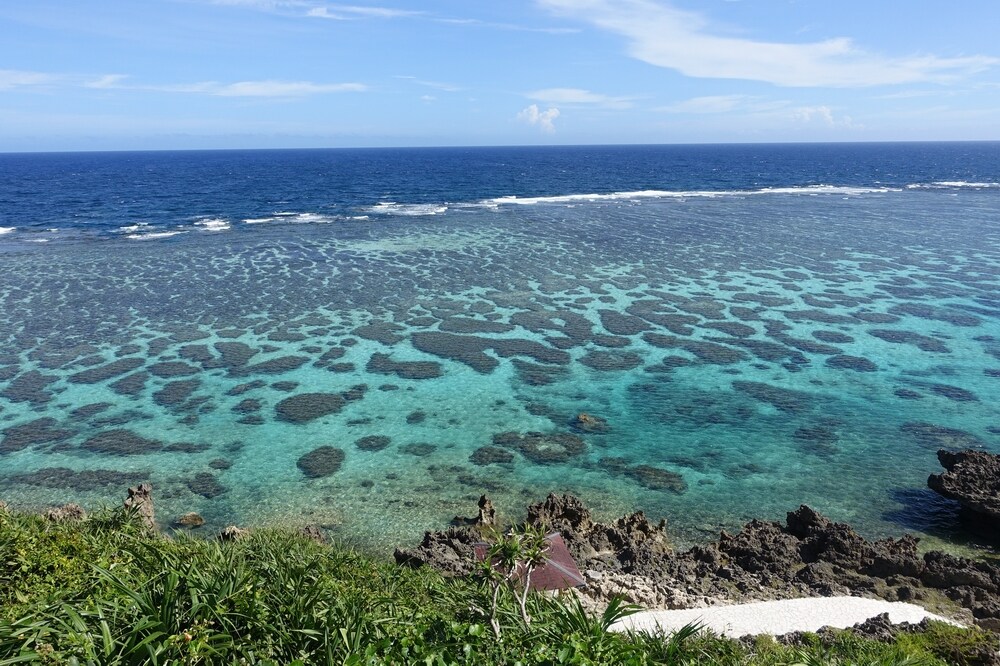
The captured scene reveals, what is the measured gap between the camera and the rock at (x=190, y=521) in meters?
19.4

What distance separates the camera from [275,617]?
873 centimetres

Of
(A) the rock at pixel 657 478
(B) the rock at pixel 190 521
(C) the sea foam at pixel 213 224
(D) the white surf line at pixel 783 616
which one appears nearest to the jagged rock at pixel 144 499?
(B) the rock at pixel 190 521

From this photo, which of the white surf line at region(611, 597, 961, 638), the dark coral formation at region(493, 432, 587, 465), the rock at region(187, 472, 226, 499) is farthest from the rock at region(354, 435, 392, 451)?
the white surf line at region(611, 597, 961, 638)

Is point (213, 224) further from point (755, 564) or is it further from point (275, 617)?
point (275, 617)

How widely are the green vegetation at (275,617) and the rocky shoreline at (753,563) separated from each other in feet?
10.6

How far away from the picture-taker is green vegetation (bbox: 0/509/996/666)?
7652 mm

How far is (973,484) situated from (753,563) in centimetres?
854

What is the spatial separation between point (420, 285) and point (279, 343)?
45.3 ft

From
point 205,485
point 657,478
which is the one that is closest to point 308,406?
point 205,485

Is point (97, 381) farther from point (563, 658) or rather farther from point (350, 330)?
point (563, 658)

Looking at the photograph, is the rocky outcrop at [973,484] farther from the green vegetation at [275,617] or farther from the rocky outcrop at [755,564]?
the green vegetation at [275,617]

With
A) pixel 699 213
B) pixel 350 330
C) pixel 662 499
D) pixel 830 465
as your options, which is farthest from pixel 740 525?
pixel 699 213

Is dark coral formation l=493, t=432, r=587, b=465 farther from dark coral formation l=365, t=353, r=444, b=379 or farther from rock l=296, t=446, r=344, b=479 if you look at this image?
dark coral formation l=365, t=353, r=444, b=379

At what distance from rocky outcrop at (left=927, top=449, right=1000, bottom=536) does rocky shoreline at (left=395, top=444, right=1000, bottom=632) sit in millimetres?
78
